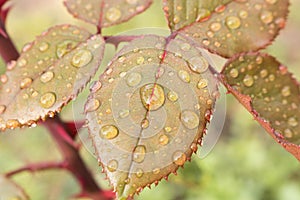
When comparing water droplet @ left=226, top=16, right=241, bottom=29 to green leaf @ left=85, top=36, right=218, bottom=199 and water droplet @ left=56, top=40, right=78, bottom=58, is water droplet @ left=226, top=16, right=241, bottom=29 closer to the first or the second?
green leaf @ left=85, top=36, right=218, bottom=199

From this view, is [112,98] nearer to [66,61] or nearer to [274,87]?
[66,61]

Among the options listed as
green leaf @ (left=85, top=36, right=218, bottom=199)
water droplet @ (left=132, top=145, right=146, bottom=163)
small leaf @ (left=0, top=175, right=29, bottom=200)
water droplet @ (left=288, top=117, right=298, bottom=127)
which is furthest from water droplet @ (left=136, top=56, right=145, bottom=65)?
small leaf @ (left=0, top=175, right=29, bottom=200)

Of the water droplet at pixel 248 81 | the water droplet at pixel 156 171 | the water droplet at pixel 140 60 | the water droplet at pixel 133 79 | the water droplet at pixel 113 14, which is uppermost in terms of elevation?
the water droplet at pixel 140 60

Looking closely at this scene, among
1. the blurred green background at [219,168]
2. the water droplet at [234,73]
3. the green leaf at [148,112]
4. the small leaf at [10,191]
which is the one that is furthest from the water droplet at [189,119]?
the blurred green background at [219,168]

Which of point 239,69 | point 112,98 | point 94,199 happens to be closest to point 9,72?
point 112,98

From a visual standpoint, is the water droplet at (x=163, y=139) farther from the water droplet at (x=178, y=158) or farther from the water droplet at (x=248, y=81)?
the water droplet at (x=248, y=81)
